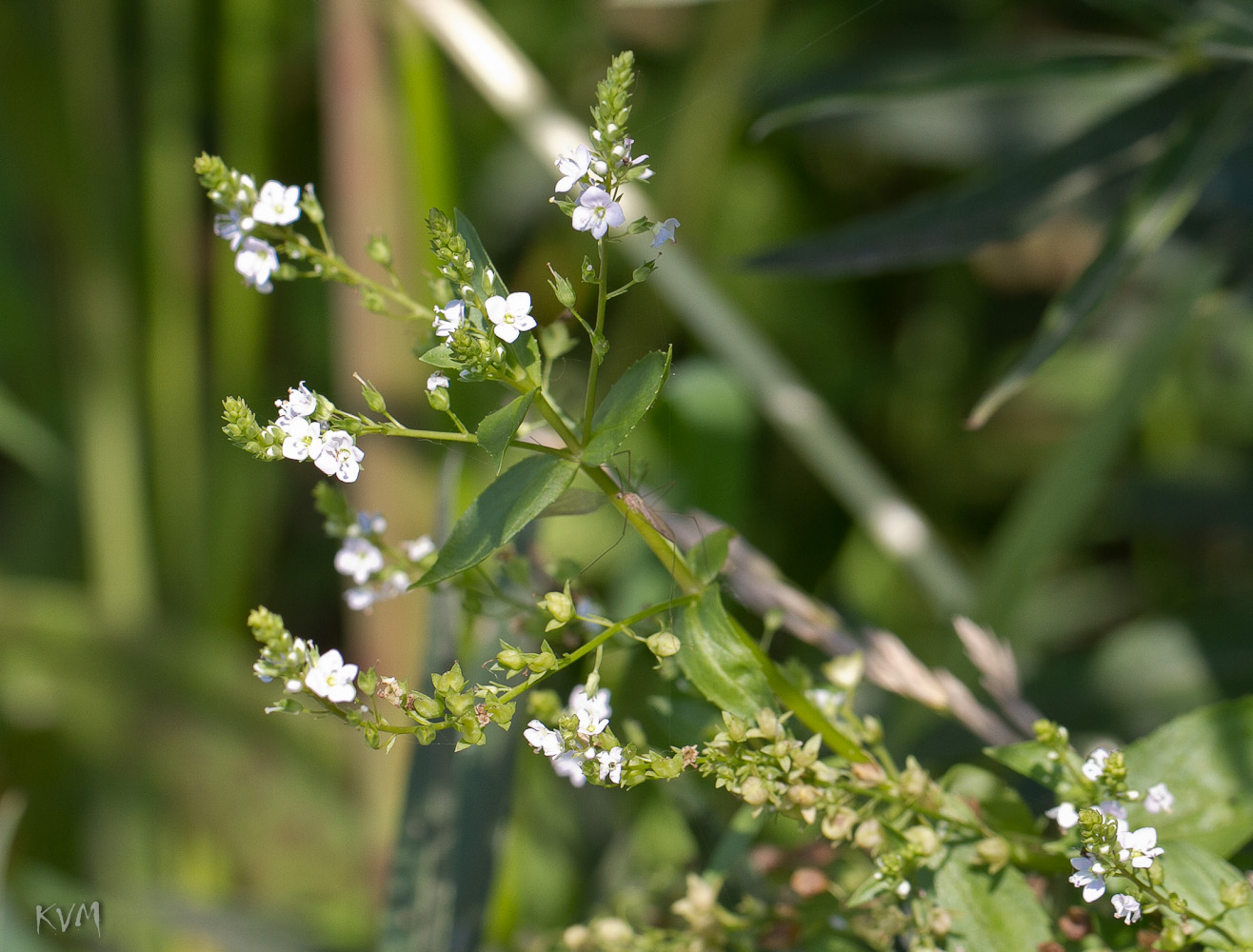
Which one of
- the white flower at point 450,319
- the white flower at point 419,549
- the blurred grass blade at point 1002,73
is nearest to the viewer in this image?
the white flower at point 450,319

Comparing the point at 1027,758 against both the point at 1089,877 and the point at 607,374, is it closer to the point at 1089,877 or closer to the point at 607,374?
the point at 1089,877

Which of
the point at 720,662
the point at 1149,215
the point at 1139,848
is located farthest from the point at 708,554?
the point at 1149,215

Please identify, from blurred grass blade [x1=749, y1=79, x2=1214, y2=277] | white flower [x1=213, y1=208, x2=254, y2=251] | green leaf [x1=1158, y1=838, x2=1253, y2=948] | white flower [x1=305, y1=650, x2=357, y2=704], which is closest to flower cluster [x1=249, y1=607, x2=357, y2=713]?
white flower [x1=305, y1=650, x2=357, y2=704]

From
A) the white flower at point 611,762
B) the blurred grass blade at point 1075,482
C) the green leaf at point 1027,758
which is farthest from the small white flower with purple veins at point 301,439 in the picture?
the blurred grass blade at point 1075,482

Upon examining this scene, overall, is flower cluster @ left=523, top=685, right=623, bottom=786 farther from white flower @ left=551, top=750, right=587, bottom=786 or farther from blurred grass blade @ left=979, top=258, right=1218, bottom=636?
blurred grass blade @ left=979, top=258, right=1218, bottom=636

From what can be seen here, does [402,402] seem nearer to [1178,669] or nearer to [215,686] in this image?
[215,686]

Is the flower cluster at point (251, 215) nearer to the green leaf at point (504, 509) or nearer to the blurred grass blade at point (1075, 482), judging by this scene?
the green leaf at point (504, 509)

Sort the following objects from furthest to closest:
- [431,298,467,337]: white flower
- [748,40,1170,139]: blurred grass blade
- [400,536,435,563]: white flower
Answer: [748,40,1170,139]: blurred grass blade
[400,536,435,563]: white flower
[431,298,467,337]: white flower
